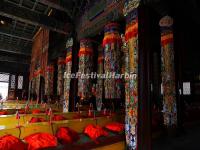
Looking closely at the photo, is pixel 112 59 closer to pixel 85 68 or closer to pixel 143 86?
pixel 143 86

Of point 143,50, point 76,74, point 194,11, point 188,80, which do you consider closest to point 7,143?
point 143,50

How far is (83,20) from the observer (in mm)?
5652

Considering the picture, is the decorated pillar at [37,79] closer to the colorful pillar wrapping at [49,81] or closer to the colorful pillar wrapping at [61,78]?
the colorful pillar wrapping at [49,81]

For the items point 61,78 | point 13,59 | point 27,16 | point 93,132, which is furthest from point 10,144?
point 13,59

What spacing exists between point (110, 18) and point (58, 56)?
4.12m

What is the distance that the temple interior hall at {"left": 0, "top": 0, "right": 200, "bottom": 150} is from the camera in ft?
10.1

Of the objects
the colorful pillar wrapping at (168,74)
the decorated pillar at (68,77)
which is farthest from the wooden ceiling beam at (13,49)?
the colorful pillar wrapping at (168,74)

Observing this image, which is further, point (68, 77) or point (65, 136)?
point (68, 77)

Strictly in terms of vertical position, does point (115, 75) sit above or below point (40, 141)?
above

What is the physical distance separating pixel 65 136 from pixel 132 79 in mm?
1621

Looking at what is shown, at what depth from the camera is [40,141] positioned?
98.0 inches

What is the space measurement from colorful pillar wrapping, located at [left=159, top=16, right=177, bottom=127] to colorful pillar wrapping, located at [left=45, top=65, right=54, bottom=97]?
18.2 ft

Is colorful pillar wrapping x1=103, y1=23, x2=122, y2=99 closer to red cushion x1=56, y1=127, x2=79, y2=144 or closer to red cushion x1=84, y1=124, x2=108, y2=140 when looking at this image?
red cushion x1=84, y1=124, x2=108, y2=140

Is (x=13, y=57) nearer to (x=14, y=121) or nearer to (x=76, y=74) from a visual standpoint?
(x=76, y=74)
